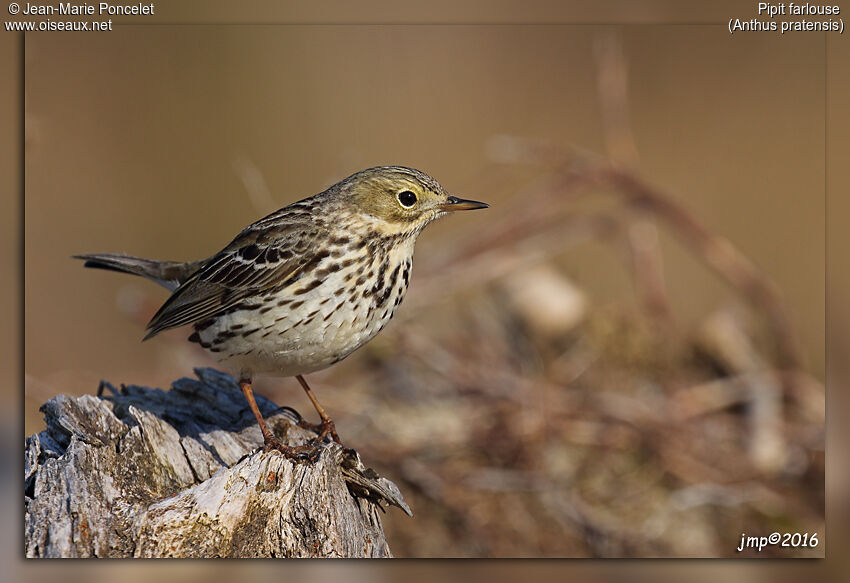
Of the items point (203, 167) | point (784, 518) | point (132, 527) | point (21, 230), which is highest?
point (203, 167)

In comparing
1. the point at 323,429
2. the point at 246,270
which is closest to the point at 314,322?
the point at 246,270

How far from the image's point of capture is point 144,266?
5980mm

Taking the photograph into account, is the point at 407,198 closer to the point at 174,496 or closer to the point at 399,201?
the point at 399,201

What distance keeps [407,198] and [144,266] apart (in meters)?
2.05

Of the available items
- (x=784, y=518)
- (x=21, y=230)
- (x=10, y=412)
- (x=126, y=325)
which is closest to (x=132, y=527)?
(x=10, y=412)

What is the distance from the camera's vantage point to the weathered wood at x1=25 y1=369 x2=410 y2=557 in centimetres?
425

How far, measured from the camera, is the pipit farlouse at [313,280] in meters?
4.59

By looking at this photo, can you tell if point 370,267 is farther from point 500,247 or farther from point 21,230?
point 500,247

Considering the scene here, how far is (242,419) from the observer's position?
5449mm

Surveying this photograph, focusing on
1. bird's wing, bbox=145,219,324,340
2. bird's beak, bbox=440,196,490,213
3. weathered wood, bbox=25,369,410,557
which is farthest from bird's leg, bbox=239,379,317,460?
bird's beak, bbox=440,196,490,213

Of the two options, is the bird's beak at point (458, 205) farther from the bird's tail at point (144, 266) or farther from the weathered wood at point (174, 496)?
the bird's tail at point (144, 266)

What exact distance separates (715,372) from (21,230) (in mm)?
5985

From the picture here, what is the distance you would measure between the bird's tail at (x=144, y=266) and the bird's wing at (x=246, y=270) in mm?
432

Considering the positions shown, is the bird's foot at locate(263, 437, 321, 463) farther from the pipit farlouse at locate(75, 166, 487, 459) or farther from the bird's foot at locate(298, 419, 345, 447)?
the bird's foot at locate(298, 419, 345, 447)
